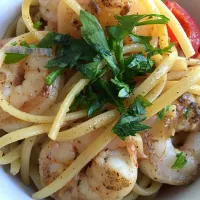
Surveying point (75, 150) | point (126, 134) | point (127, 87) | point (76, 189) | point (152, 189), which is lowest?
point (152, 189)

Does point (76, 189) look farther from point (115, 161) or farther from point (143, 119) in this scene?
point (143, 119)

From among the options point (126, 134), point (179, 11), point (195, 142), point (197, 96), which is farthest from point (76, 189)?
point (179, 11)

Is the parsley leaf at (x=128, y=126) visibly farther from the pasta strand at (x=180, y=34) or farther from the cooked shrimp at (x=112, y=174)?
the pasta strand at (x=180, y=34)

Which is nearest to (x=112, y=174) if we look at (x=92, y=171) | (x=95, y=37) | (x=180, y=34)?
(x=92, y=171)

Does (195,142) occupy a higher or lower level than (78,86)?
lower

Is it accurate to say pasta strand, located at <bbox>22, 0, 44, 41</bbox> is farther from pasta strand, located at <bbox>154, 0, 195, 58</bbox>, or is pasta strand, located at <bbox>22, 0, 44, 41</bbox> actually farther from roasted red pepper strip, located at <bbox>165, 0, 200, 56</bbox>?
roasted red pepper strip, located at <bbox>165, 0, 200, 56</bbox>

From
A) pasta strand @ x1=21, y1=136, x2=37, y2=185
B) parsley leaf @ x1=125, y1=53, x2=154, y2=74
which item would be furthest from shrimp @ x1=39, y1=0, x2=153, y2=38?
pasta strand @ x1=21, y1=136, x2=37, y2=185
